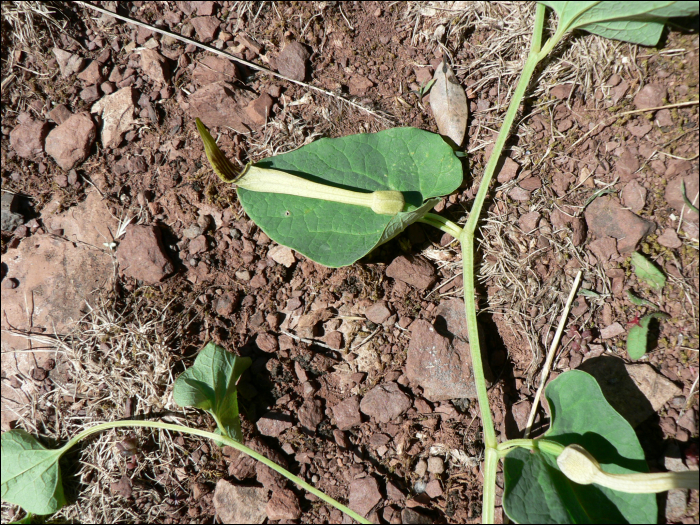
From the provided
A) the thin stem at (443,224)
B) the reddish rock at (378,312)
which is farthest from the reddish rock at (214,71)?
the reddish rock at (378,312)

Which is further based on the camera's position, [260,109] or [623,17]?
[260,109]

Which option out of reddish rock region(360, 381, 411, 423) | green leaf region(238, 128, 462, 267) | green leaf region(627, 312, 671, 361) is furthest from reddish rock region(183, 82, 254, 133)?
green leaf region(627, 312, 671, 361)

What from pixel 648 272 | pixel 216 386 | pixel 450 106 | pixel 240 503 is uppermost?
pixel 450 106

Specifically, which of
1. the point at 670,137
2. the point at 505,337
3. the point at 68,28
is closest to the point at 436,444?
the point at 505,337

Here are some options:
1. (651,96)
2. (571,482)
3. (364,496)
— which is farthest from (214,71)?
(571,482)

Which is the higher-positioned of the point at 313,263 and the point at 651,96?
the point at 651,96

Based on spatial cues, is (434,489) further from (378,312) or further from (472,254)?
(472,254)

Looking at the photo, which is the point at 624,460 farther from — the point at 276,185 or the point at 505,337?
the point at 276,185
